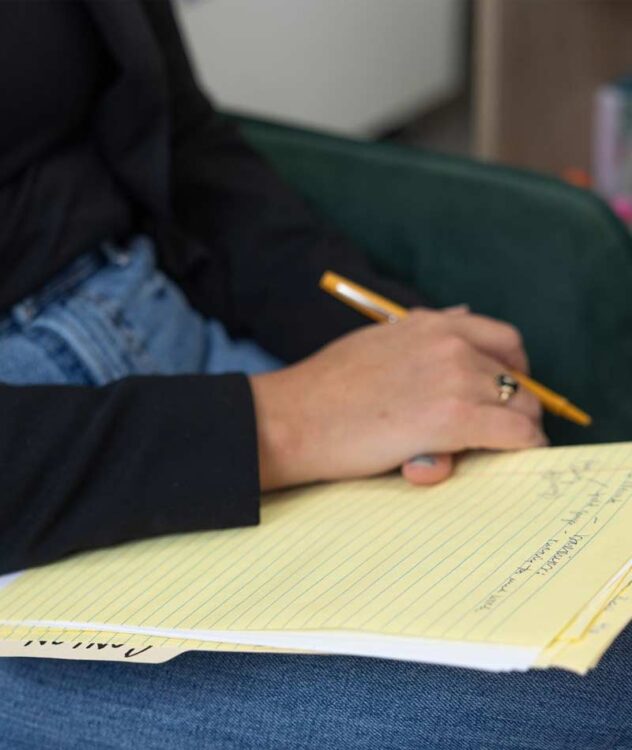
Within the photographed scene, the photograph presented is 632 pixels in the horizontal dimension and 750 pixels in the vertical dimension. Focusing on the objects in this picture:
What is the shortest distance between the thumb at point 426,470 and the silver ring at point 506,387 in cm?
7

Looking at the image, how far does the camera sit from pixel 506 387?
80 centimetres

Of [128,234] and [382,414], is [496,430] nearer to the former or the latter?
[382,414]

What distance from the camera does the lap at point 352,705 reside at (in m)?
0.64

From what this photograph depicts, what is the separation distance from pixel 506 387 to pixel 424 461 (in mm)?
96

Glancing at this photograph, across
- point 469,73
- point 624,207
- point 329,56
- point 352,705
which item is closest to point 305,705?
point 352,705

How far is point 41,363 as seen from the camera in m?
0.84

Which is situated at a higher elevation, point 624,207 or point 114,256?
point 114,256

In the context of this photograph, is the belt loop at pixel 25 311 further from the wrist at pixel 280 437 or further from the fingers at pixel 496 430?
the fingers at pixel 496 430

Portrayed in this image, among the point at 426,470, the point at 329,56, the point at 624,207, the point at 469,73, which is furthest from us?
the point at 469,73

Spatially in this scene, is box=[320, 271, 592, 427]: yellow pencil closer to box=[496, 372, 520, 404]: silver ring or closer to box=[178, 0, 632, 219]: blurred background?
box=[496, 372, 520, 404]: silver ring

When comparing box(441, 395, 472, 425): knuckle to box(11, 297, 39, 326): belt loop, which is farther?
box(11, 297, 39, 326): belt loop

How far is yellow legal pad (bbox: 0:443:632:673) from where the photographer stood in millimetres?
558

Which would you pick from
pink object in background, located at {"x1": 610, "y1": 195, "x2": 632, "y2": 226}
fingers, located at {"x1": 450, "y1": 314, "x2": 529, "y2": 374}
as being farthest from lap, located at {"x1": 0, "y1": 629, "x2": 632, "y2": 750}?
pink object in background, located at {"x1": 610, "y1": 195, "x2": 632, "y2": 226}

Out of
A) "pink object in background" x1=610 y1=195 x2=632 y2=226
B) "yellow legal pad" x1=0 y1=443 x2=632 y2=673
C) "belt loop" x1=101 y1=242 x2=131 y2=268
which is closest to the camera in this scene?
"yellow legal pad" x1=0 y1=443 x2=632 y2=673
